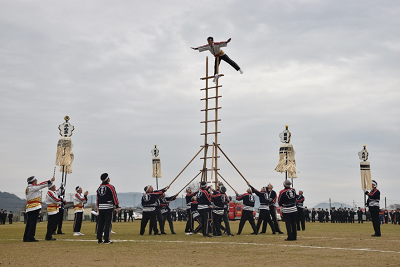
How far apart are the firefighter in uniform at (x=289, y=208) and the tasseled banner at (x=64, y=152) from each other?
15672mm

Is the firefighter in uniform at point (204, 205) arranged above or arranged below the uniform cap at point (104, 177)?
below

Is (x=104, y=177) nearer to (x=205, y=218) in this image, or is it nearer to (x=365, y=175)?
(x=205, y=218)

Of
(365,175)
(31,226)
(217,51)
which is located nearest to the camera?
(31,226)

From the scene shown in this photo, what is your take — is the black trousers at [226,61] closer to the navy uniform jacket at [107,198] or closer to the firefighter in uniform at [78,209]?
the firefighter in uniform at [78,209]

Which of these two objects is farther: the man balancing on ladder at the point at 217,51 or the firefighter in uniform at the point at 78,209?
the man balancing on ladder at the point at 217,51

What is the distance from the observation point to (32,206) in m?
15.3

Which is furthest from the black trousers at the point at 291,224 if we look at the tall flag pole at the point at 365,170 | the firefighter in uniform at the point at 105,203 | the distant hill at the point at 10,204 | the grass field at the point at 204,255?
the distant hill at the point at 10,204

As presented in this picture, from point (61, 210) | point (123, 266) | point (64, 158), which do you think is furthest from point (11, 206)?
point (123, 266)

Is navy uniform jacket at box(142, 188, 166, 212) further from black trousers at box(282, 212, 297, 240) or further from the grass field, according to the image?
black trousers at box(282, 212, 297, 240)

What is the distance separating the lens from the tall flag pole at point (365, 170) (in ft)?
124

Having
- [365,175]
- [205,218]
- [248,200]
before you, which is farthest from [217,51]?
[365,175]

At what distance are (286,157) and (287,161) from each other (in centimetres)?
35

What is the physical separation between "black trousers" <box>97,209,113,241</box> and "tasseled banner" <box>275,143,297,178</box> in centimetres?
1990

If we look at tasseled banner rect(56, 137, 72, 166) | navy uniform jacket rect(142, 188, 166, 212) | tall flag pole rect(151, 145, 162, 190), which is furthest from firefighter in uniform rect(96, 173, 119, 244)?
tall flag pole rect(151, 145, 162, 190)
